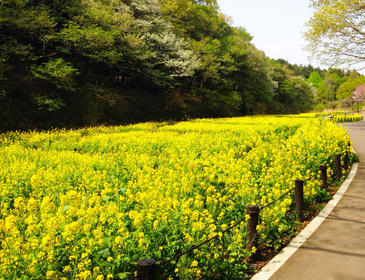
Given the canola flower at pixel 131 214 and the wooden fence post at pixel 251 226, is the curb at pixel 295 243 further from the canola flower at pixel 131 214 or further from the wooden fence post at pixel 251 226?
the wooden fence post at pixel 251 226

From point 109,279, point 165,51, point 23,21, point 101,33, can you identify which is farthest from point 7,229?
point 165,51

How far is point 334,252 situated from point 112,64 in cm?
2607

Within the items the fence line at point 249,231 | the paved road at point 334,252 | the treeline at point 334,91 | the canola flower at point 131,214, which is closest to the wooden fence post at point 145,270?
the fence line at point 249,231

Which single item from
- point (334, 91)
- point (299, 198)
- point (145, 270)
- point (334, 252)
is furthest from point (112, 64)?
point (334, 91)

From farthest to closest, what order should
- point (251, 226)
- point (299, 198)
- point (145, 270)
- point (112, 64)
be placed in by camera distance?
point (112, 64) → point (299, 198) → point (251, 226) → point (145, 270)

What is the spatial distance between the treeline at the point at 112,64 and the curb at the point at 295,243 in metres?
18.1

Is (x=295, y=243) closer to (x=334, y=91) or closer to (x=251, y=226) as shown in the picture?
(x=251, y=226)

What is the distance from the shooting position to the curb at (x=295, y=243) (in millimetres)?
4383

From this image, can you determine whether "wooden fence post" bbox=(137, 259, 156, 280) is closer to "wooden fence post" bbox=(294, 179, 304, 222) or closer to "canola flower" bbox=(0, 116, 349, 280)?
"canola flower" bbox=(0, 116, 349, 280)

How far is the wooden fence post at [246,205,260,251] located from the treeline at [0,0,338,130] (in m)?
18.5

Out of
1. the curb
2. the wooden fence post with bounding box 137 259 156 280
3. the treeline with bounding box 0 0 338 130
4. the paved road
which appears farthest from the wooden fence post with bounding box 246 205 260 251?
the treeline with bounding box 0 0 338 130

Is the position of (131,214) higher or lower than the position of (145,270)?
higher

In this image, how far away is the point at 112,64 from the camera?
27.8m

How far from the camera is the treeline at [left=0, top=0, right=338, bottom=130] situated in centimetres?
2041
